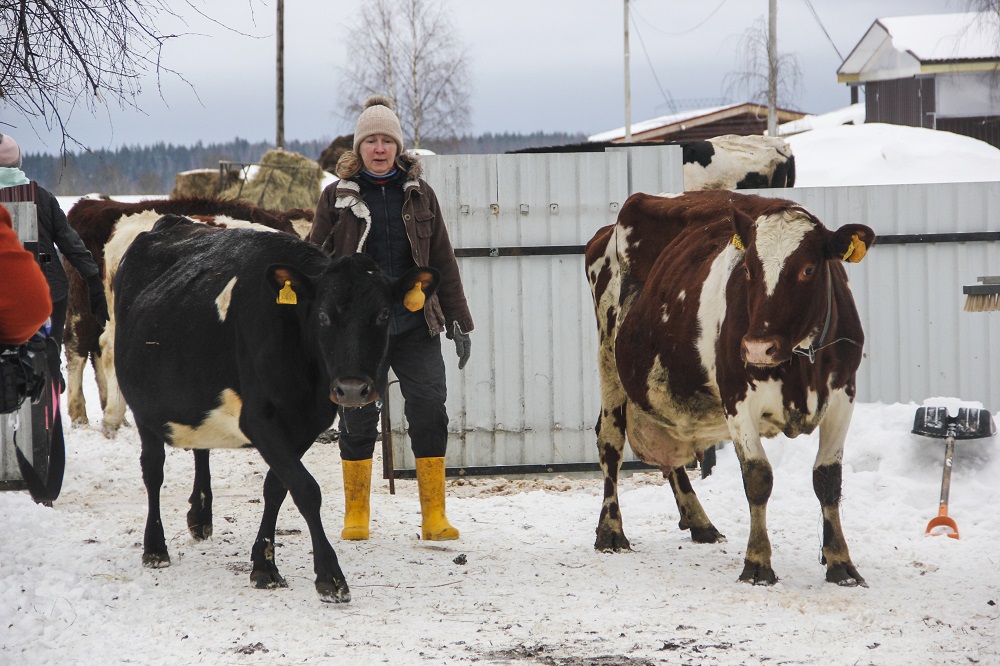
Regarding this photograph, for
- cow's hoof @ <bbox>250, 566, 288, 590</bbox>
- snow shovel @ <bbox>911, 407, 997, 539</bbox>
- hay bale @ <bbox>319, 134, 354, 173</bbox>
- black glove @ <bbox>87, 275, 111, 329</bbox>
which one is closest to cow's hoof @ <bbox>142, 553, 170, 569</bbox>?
cow's hoof @ <bbox>250, 566, 288, 590</bbox>

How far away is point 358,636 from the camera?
14.8 ft

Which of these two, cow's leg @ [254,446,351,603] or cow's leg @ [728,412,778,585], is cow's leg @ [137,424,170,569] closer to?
cow's leg @ [254,446,351,603]

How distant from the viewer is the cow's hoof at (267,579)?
5.27 m

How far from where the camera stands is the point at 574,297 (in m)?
8.73

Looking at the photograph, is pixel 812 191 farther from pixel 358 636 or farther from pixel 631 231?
pixel 358 636

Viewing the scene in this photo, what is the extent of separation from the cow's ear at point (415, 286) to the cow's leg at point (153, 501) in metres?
1.64

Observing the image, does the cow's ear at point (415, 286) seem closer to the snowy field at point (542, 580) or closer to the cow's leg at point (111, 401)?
the snowy field at point (542, 580)

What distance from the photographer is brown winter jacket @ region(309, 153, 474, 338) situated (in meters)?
6.32

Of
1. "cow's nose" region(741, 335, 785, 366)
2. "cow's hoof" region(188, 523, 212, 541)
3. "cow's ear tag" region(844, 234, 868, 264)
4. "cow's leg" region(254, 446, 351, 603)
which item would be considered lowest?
"cow's hoof" region(188, 523, 212, 541)

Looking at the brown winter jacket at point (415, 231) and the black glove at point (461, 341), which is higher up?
the brown winter jacket at point (415, 231)

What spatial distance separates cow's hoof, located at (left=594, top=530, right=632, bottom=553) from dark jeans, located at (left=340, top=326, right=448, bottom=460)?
1.05 metres

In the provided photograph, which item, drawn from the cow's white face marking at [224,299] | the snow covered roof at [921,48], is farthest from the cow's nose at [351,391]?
the snow covered roof at [921,48]

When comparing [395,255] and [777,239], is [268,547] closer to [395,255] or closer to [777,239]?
[395,255]

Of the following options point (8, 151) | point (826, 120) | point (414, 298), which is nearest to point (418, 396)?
point (414, 298)
